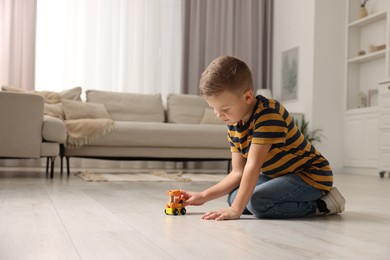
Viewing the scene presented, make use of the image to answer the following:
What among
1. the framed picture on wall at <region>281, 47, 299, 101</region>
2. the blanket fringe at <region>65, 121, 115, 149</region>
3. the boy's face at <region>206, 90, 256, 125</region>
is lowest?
the blanket fringe at <region>65, 121, 115, 149</region>

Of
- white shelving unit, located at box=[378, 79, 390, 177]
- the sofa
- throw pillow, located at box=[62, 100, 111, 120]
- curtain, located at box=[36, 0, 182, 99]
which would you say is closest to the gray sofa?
throw pillow, located at box=[62, 100, 111, 120]

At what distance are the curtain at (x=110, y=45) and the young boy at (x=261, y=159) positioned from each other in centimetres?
490

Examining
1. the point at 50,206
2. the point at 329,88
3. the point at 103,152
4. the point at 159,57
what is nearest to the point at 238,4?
the point at 159,57

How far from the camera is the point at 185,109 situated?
5.98m

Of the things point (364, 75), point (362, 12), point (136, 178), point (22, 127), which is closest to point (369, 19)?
point (362, 12)

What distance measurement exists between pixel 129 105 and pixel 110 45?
1.18m

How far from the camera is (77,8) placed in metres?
6.57

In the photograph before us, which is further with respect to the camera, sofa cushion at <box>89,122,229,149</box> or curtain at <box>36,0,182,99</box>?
curtain at <box>36,0,182,99</box>

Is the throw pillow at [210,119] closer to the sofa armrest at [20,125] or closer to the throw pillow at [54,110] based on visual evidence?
the throw pillow at [54,110]

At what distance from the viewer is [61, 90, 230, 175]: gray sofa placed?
486 cm

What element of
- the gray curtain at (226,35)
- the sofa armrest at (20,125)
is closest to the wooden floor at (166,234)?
the sofa armrest at (20,125)

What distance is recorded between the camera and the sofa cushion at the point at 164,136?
4.87 m

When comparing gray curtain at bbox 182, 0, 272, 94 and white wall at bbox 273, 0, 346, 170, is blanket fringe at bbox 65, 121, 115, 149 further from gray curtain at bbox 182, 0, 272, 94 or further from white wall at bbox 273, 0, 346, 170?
white wall at bbox 273, 0, 346, 170

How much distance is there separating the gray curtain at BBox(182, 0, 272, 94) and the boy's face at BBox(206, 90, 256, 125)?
17.1ft
